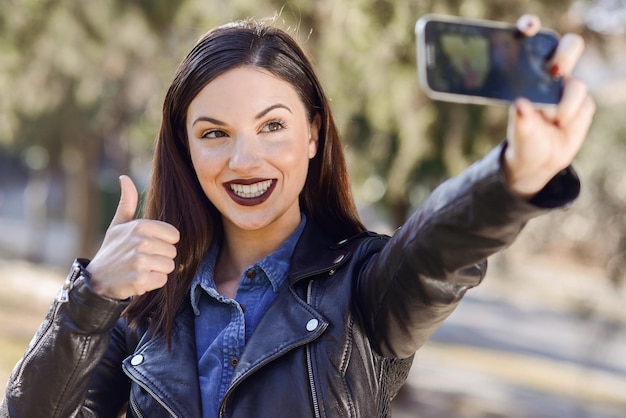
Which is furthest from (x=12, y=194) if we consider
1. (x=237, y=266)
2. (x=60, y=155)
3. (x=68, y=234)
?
(x=237, y=266)

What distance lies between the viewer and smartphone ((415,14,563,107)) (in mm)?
1224

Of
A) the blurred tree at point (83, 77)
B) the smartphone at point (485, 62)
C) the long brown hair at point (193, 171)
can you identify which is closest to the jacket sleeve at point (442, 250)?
the smartphone at point (485, 62)

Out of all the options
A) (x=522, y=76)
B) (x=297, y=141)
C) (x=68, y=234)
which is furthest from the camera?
(x=68, y=234)

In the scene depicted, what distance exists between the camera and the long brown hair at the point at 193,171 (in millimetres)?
1808

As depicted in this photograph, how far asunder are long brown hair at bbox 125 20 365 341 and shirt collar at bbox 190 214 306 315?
0.08 ft

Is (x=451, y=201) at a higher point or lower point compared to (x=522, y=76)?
lower

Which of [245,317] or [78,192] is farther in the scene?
[78,192]

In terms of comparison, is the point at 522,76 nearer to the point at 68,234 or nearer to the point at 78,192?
the point at 78,192

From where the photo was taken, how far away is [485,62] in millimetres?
1250

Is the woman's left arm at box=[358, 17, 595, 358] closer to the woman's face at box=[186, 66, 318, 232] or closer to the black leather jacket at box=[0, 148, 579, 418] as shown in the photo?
the black leather jacket at box=[0, 148, 579, 418]

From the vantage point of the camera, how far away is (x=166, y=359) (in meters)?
1.70

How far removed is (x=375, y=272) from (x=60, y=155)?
45.8 feet

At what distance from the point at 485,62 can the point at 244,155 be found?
64cm

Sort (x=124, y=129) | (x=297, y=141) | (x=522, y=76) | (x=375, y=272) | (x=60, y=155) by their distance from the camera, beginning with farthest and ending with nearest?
(x=60, y=155) < (x=124, y=129) < (x=297, y=141) < (x=375, y=272) < (x=522, y=76)
